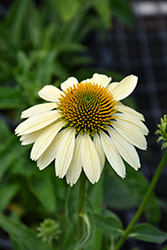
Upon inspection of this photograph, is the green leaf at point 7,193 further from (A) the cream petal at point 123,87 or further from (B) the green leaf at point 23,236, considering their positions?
(A) the cream petal at point 123,87

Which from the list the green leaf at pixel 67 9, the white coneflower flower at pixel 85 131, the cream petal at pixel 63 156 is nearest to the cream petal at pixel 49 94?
the white coneflower flower at pixel 85 131

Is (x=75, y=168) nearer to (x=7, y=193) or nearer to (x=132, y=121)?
(x=132, y=121)

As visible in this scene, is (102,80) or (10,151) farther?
(10,151)

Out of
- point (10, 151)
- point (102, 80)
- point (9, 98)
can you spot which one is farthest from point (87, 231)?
point (9, 98)

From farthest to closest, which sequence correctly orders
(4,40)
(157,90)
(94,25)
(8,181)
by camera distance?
1. (157,90)
2. (94,25)
3. (4,40)
4. (8,181)

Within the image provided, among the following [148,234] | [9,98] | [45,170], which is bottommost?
[148,234]

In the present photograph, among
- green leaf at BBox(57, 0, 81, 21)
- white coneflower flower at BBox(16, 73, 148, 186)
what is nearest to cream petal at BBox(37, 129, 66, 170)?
white coneflower flower at BBox(16, 73, 148, 186)

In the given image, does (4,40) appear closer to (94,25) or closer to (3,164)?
(94,25)

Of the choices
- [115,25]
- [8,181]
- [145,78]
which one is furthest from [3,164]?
[115,25]
